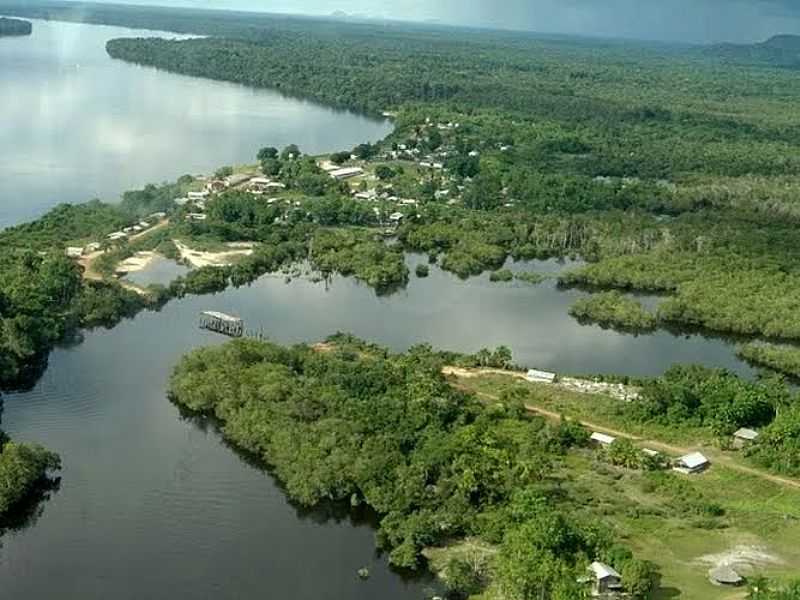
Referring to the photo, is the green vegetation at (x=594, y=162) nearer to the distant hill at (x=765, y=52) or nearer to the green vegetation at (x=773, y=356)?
the green vegetation at (x=773, y=356)

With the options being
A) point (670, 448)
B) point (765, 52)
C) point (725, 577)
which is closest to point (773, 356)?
point (670, 448)

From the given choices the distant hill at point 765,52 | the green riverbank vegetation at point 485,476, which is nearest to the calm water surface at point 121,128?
the green riverbank vegetation at point 485,476

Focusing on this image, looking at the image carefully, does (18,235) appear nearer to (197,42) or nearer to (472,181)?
(472,181)

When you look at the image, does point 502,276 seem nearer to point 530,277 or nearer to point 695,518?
point 530,277

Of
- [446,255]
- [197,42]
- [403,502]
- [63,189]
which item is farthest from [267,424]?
[197,42]

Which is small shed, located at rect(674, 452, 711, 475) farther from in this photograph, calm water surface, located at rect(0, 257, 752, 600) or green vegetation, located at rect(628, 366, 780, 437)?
calm water surface, located at rect(0, 257, 752, 600)

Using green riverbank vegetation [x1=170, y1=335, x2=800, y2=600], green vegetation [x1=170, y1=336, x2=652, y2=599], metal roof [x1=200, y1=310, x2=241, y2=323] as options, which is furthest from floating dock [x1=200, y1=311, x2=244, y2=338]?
green riverbank vegetation [x1=170, y1=335, x2=800, y2=600]
